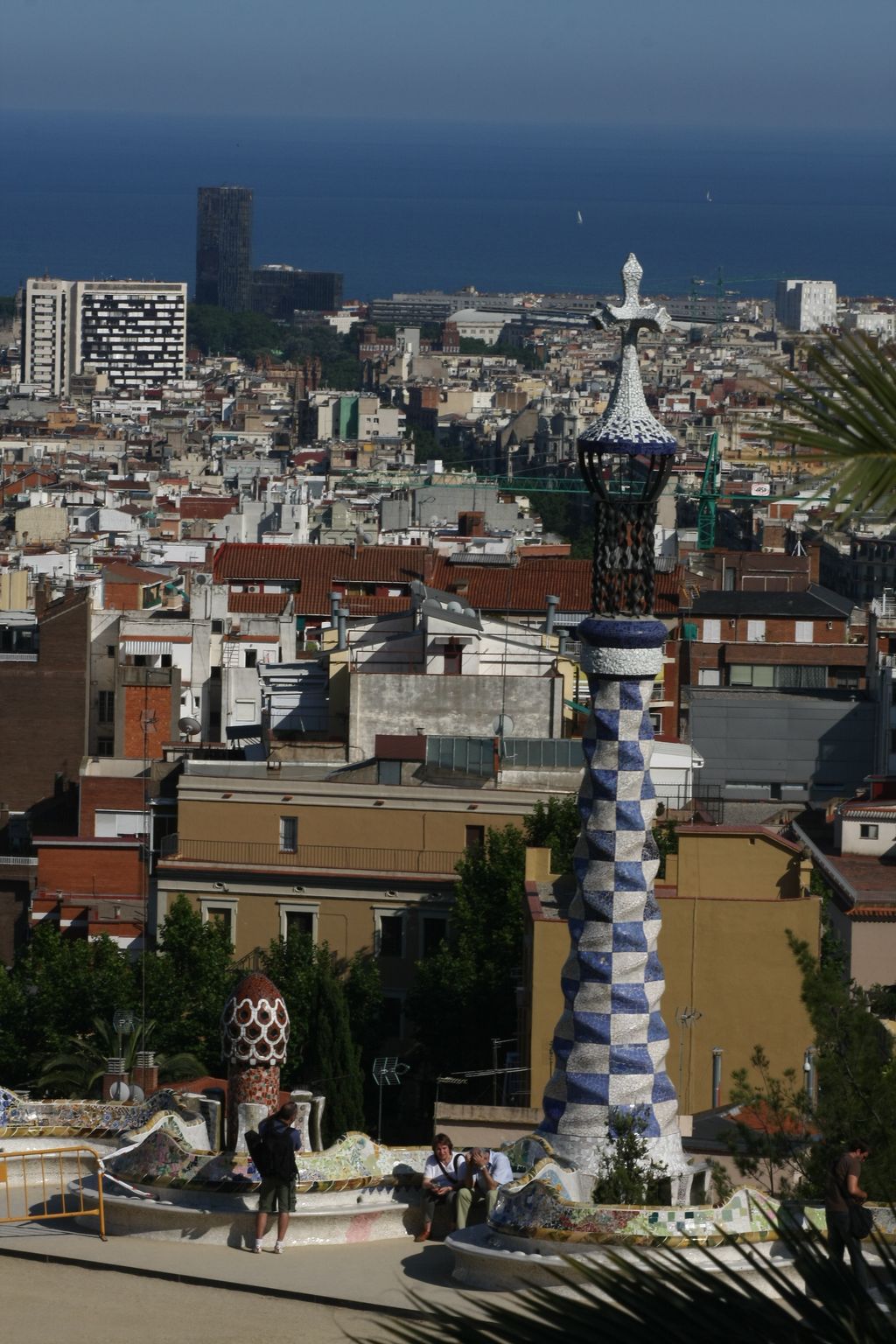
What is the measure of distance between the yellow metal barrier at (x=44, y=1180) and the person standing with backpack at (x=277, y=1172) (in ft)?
2.06

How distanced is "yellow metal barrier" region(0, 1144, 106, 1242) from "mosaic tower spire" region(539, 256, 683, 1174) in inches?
63.0

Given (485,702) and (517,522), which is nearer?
(485,702)

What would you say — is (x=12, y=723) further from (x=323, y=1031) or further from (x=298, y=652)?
(x=323, y=1031)

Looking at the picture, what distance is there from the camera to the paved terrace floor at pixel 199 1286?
743cm

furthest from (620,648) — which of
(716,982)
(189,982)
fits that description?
(189,982)

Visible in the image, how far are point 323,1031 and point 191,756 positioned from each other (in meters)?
8.01

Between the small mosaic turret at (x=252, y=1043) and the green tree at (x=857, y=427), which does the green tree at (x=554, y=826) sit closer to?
the small mosaic turret at (x=252, y=1043)

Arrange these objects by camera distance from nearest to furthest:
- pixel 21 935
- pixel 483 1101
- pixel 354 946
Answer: pixel 483 1101 → pixel 354 946 → pixel 21 935

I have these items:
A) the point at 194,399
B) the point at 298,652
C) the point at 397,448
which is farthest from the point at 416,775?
the point at 194,399

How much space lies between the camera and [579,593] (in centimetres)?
4206

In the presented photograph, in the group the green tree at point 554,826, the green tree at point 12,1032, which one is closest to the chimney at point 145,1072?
the green tree at point 12,1032

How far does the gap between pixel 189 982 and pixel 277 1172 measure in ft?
36.7

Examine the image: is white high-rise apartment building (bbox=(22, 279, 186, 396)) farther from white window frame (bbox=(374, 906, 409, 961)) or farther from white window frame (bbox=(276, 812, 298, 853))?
white window frame (bbox=(374, 906, 409, 961))

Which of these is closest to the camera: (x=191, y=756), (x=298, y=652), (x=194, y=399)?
(x=191, y=756)
